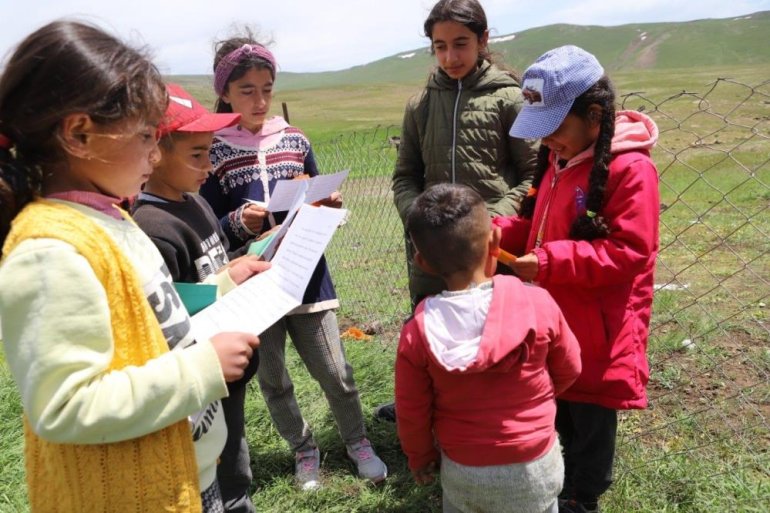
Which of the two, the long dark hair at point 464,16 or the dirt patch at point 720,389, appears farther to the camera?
the dirt patch at point 720,389

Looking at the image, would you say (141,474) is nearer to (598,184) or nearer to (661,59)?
(598,184)

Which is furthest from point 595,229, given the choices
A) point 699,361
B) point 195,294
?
point 699,361

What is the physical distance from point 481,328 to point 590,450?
2.83ft

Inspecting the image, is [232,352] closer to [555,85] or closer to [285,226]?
[285,226]

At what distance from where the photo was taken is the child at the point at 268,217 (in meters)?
2.52

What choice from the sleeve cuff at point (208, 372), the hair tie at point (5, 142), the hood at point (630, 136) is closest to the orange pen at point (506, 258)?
the hood at point (630, 136)

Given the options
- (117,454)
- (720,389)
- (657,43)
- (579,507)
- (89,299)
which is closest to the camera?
(89,299)

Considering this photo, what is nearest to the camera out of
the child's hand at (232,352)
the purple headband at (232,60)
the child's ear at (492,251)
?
the child's hand at (232,352)

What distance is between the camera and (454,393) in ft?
5.64

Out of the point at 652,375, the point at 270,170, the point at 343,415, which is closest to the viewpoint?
the point at 270,170

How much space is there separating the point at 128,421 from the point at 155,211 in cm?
82

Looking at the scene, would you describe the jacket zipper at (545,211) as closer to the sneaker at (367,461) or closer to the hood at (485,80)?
the hood at (485,80)

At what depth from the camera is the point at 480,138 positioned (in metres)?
2.49

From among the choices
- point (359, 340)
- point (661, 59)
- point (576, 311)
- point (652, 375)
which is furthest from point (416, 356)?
point (661, 59)
